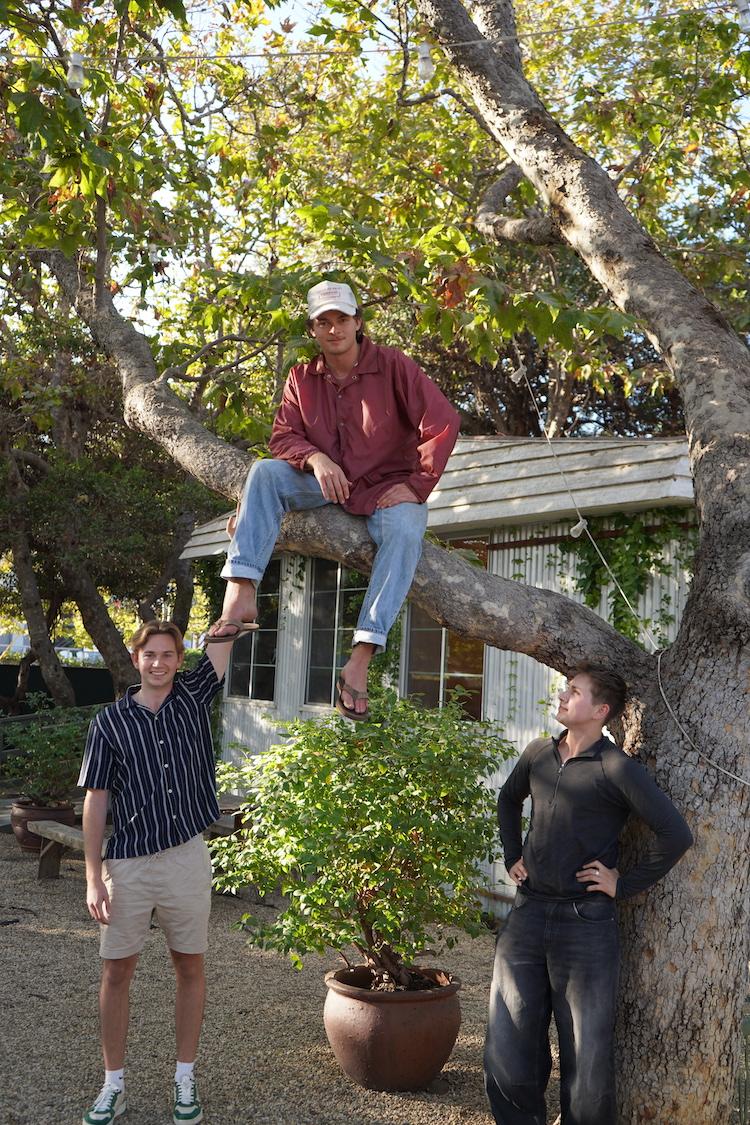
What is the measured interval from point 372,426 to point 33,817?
8916 mm

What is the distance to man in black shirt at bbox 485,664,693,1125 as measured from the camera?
12.6ft

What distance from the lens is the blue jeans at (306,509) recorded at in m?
3.63

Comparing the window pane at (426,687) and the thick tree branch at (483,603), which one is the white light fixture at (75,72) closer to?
the thick tree branch at (483,603)

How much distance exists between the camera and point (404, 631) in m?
9.98

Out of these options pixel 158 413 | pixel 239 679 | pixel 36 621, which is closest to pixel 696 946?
pixel 158 413

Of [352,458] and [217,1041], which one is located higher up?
[352,458]

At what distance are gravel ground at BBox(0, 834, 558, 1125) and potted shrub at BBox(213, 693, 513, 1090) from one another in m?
0.27

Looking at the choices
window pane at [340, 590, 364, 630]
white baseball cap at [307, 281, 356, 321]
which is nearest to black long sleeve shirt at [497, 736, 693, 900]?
white baseball cap at [307, 281, 356, 321]

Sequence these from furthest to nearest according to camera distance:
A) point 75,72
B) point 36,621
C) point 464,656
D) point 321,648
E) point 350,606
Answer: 1. point 36,621
2. point 321,648
3. point 350,606
4. point 464,656
5. point 75,72

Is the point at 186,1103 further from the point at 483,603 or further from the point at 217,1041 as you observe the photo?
the point at 483,603

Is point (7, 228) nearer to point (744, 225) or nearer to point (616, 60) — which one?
point (616, 60)

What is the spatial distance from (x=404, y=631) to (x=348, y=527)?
6.04 metres

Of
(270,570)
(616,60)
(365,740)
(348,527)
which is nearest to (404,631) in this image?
(270,570)

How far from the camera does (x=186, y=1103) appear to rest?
4598mm
